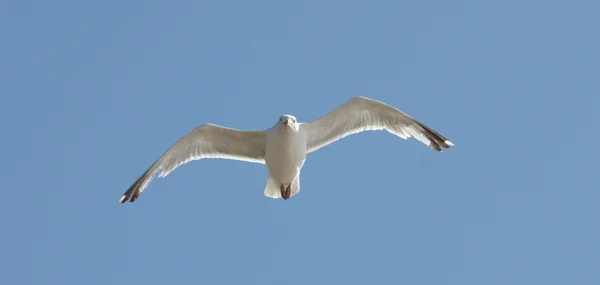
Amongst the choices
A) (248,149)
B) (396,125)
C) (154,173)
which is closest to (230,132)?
(248,149)

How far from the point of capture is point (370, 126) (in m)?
18.3

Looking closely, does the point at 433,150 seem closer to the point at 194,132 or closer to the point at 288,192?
the point at 288,192

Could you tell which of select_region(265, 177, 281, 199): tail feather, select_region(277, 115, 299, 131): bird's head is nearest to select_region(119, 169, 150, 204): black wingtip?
select_region(265, 177, 281, 199): tail feather

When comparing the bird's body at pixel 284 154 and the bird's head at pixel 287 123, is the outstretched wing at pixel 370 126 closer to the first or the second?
the bird's body at pixel 284 154

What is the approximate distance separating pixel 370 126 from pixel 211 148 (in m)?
2.80

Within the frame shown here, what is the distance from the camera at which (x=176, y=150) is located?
18375 mm

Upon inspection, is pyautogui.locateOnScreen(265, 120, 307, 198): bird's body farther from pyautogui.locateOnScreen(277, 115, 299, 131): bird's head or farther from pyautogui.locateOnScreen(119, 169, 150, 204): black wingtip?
pyautogui.locateOnScreen(119, 169, 150, 204): black wingtip

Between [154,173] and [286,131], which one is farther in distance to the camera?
[154,173]

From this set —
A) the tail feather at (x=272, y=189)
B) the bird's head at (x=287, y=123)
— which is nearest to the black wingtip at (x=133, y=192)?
the tail feather at (x=272, y=189)

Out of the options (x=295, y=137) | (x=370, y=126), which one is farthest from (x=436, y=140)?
(x=295, y=137)

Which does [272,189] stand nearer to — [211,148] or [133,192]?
[211,148]

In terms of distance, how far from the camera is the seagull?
1769 cm

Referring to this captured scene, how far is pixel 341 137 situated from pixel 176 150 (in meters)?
2.89

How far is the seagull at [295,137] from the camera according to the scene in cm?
1769
